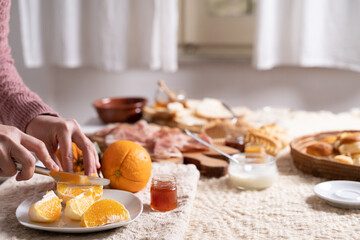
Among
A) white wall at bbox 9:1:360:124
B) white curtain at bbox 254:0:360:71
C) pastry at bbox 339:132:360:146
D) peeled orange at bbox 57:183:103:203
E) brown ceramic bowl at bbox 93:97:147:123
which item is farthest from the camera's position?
white wall at bbox 9:1:360:124

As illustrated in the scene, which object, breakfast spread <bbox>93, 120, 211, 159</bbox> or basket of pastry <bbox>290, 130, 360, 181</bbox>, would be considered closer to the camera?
basket of pastry <bbox>290, 130, 360, 181</bbox>

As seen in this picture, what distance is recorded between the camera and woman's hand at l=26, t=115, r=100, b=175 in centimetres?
99

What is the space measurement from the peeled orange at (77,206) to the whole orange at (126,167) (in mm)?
138

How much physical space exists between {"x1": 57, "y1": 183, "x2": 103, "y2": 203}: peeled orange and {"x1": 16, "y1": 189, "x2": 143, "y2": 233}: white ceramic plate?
43 millimetres

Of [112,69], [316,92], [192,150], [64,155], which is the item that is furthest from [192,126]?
[316,92]

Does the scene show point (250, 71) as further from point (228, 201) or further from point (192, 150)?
point (228, 201)

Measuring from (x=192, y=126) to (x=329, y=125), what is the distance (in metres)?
0.62

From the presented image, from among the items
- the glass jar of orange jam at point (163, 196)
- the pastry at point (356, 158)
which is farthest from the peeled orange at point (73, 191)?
the pastry at point (356, 158)

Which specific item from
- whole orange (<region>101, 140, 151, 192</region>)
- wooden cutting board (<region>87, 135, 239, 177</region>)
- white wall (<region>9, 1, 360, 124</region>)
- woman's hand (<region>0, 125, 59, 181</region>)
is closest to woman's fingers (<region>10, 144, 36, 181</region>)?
woman's hand (<region>0, 125, 59, 181</region>)

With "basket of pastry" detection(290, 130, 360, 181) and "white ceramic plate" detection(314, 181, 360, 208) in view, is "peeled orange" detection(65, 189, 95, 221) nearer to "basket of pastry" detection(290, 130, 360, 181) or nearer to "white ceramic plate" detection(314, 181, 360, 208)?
"white ceramic plate" detection(314, 181, 360, 208)

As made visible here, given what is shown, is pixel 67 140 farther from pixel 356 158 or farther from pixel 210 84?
pixel 210 84

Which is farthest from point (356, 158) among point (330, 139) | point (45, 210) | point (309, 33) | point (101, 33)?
point (101, 33)

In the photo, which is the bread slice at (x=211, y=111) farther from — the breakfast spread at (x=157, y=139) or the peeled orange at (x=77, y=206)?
the peeled orange at (x=77, y=206)

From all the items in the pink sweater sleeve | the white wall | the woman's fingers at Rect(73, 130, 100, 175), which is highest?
the pink sweater sleeve
